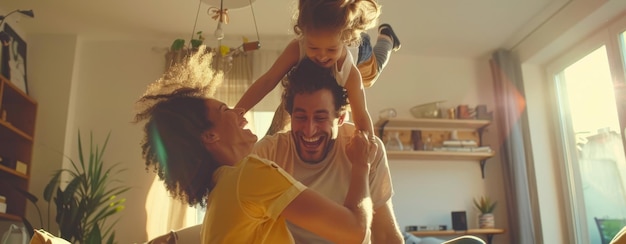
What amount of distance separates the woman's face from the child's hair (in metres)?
0.37

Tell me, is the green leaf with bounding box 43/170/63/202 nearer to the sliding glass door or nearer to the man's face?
the man's face

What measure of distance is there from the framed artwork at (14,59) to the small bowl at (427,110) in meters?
3.40

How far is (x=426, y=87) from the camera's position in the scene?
500 cm

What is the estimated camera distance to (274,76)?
1.86 metres

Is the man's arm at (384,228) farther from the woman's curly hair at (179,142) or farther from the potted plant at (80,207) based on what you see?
the potted plant at (80,207)

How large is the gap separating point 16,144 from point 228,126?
3607mm

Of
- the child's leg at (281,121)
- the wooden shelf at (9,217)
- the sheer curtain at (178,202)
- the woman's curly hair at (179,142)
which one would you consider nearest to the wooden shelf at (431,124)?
the sheer curtain at (178,202)

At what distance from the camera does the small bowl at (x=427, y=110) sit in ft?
15.4

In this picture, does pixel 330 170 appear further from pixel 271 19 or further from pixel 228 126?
pixel 271 19

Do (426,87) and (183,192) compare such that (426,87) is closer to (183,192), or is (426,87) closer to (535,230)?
(535,230)

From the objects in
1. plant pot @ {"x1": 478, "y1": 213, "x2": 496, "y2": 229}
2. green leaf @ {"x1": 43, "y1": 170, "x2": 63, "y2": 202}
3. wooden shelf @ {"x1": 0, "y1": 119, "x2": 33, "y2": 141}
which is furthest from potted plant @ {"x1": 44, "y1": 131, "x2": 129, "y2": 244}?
plant pot @ {"x1": 478, "y1": 213, "x2": 496, "y2": 229}

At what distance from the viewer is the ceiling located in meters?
4.10

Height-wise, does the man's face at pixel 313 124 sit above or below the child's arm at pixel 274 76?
below

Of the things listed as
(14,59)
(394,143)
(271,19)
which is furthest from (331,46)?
(14,59)
